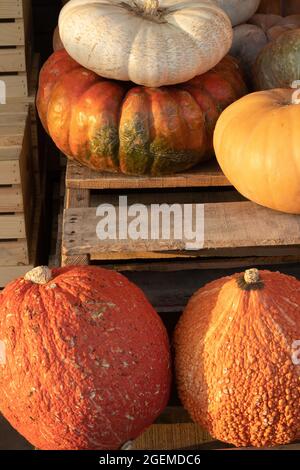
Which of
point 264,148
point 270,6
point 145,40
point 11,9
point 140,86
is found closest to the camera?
point 264,148

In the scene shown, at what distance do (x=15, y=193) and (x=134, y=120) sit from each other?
2.00 ft

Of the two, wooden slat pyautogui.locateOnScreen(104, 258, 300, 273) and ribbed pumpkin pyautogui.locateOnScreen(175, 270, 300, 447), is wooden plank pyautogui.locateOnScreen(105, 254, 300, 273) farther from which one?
ribbed pumpkin pyautogui.locateOnScreen(175, 270, 300, 447)

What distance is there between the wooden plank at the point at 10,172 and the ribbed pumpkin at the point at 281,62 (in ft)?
2.72

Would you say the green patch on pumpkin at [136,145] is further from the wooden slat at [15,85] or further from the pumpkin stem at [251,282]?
the wooden slat at [15,85]

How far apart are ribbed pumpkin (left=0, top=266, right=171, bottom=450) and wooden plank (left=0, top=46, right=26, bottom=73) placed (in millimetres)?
1151

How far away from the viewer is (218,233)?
6.07ft

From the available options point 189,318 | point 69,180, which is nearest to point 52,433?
point 189,318

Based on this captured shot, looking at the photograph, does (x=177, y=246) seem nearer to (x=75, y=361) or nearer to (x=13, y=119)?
(x=75, y=361)

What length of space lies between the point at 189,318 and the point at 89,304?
0.93 feet

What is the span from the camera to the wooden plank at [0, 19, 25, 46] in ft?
8.10

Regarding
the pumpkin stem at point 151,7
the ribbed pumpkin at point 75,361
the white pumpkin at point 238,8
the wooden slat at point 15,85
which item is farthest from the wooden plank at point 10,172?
the white pumpkin at point 238,8

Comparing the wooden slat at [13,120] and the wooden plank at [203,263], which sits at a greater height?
the wooden slat at [13,120]

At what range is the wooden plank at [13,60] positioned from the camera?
2512 millimetres

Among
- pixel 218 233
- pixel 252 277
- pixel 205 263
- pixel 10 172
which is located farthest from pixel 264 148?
pixel 10 172
